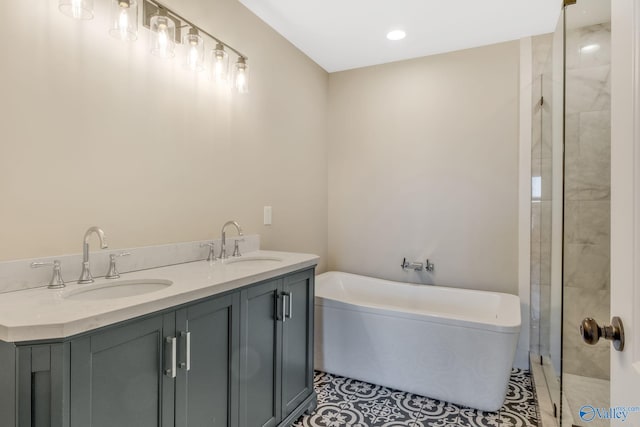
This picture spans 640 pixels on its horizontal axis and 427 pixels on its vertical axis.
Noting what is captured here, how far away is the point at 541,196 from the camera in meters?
2.56

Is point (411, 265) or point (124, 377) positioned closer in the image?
point (124, 377)

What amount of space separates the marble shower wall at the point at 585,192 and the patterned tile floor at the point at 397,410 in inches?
20.8

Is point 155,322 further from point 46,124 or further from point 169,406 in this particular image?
point 46,124

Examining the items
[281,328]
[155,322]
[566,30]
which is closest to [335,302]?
[281,328]

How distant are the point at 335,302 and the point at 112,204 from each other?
149 centimetres

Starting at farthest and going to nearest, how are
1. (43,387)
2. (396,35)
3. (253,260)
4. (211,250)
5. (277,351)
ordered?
(396,35) → (253,260) → (211,250) → (277,351) → (43,387)

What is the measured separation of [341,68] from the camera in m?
3.32

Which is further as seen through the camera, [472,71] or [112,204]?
A: [472,71]

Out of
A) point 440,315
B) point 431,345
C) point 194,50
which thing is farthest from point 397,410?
point 194,50

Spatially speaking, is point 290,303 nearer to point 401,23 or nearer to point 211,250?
point 211,250

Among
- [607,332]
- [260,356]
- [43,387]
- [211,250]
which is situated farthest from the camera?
[211,250]

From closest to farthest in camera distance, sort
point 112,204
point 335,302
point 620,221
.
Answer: point 620,221
point 112,204
point 335,302

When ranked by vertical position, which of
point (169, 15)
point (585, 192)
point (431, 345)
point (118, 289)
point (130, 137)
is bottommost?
point (431, 345)

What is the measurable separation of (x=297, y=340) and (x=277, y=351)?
0.20 meters
